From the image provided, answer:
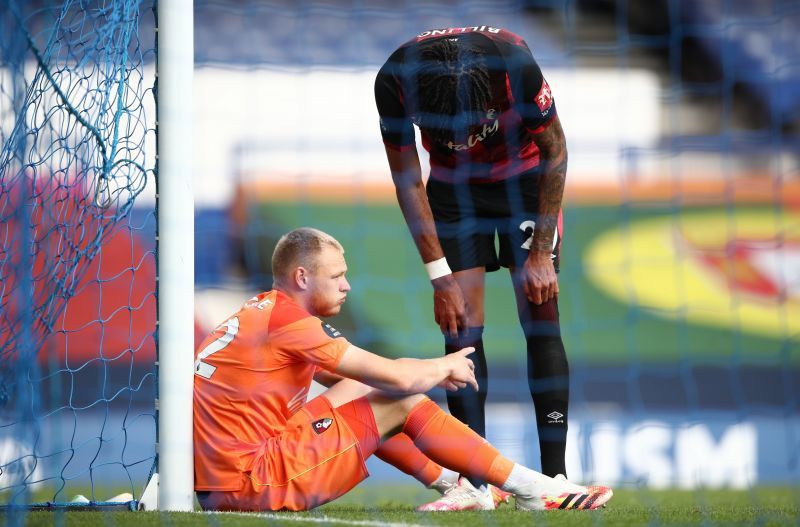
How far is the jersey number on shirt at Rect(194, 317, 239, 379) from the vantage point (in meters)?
2.88

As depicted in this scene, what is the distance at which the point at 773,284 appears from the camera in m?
8.02

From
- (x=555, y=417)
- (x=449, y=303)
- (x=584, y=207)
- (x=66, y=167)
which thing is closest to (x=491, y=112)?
(x=449, y=303)

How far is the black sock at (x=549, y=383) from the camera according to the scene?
3105 mm

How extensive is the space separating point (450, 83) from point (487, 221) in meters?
0.47

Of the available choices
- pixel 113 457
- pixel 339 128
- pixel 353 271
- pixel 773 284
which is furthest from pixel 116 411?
pixel 773 284

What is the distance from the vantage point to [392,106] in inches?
126

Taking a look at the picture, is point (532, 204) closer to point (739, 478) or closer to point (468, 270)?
point (468, 270)

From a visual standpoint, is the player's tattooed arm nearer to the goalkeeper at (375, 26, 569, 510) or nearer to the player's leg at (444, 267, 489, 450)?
the goalkeeper at (375, 26, 569, 510)

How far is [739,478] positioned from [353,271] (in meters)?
2.83

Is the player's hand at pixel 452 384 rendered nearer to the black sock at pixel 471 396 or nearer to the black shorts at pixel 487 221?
the black sock at pixel 471 396

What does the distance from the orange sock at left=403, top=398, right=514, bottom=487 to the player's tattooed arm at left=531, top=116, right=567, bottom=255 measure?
67 centimetres

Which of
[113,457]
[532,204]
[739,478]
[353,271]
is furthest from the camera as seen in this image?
[353,271]

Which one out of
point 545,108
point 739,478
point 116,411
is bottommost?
point 739,478

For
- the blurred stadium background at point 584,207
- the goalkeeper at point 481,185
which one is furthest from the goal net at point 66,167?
the blurred stadium background at point 584,207
